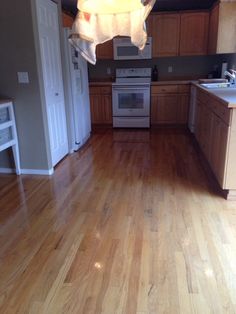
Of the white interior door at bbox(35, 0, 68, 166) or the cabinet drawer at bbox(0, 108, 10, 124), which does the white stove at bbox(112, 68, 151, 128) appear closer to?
the white interior door at bbox(35, 0, 68, 166)

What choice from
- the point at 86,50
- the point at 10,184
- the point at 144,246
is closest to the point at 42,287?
the point at 144,246

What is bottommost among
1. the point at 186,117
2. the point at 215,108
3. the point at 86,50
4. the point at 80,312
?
the point at 80,312

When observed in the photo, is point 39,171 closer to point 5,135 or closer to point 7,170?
point 7,170

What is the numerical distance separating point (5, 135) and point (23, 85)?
58 centimetres

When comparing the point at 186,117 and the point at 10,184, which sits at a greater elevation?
the point at 186,117

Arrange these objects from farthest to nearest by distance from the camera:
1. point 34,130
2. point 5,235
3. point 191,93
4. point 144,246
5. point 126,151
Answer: point 191,93
point 126,151
point 34,130
point 5,235
point 144,246

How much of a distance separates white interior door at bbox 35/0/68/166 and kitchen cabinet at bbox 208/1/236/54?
8.23 ft

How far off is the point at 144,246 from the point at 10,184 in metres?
1.75

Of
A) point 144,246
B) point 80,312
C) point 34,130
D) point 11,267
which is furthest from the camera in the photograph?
point 34,130

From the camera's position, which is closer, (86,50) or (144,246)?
(86,50)

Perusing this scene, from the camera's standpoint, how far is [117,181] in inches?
113

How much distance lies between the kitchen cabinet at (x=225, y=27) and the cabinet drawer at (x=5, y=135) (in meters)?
3.40

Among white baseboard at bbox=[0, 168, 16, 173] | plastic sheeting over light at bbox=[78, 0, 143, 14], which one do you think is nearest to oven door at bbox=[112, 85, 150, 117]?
white baseboard at bbox=[0, 168, 16, 173]

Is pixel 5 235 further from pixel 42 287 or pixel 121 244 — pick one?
pixel 121 244
